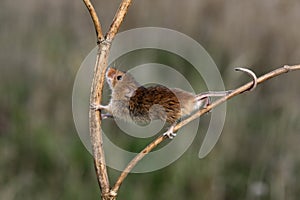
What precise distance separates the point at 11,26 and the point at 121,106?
4.82 meters

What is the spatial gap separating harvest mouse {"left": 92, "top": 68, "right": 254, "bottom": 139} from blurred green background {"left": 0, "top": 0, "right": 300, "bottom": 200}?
8.01ft

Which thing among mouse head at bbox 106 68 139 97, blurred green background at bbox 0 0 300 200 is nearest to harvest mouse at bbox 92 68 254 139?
Answer: mouse head at bbox 106 68 139 97

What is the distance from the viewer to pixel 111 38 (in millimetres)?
583

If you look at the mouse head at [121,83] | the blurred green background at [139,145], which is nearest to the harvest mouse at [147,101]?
the mouse head at [121,83]

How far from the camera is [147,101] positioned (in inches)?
24.1

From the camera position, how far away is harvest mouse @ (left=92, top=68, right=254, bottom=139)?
2.01ft

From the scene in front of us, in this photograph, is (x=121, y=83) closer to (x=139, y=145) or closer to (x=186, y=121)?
(x=186, y=121)

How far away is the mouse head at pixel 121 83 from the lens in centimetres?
66

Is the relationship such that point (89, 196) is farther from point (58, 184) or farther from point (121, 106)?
point (121, 106)

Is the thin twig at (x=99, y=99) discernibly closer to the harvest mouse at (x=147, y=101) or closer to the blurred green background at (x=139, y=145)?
the harvest mouse at (x=147, y=101)

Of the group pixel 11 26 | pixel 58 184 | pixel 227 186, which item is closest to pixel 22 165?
pixel 58 184

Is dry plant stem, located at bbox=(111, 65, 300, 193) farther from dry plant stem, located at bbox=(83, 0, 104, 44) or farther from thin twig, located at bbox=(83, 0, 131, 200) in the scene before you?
dry plant stem, located at bbox=(83, 0, 104, 44)

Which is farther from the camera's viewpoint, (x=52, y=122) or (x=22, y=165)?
(x=52, y=122)

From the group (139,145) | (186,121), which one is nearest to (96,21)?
(186,121)
